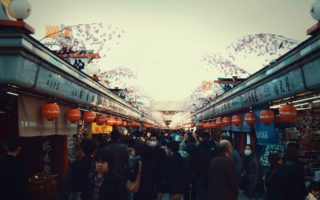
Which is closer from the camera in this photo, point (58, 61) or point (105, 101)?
point (58, 61)

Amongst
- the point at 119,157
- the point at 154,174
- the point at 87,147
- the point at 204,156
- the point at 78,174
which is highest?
the point at 87,147

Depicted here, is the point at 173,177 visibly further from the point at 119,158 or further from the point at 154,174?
the point at 119,158

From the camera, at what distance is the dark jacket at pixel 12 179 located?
501 centimetres

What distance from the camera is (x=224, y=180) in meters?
7.11

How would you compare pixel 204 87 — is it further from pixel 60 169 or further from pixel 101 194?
pixel 101 194

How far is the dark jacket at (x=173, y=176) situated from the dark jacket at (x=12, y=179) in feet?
14.1

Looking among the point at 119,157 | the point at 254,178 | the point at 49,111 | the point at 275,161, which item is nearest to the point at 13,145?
the point at 119,157

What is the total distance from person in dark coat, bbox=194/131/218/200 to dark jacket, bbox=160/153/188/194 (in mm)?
1227

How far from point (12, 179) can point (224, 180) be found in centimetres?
443

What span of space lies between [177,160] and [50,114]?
12.4 ft

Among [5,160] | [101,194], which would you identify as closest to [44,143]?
[5,160]

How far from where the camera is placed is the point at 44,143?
518 inches

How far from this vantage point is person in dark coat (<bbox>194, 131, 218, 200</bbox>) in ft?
31.8

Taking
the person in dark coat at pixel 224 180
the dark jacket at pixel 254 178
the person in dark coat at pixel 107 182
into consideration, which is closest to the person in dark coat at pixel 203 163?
the dark jacket at pixel 254 178
